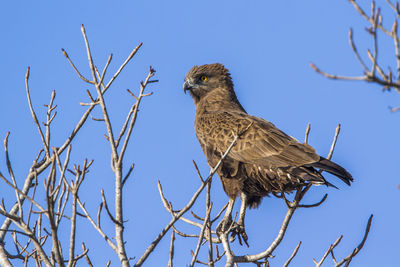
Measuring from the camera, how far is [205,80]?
912 centimetres

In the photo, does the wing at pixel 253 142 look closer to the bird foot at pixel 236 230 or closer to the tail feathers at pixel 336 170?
the tail feathers at pixel 336 170

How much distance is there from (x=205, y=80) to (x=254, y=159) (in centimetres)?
247

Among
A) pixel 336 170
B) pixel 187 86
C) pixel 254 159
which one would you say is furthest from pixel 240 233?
pixel 187 86

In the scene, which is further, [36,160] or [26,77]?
[36,160]

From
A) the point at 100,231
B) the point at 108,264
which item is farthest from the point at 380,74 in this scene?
the point at 108,264

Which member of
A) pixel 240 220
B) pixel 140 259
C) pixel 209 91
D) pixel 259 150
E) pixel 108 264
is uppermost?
pixel 209 91

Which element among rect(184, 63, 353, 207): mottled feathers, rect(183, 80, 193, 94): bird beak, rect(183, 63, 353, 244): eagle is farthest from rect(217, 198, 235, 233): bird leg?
rect(183, 80, 193, 94): bird beak

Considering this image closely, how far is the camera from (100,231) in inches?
173

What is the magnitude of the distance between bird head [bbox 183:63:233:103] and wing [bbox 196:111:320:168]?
3.50ft

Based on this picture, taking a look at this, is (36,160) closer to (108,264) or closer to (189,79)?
(108,264)

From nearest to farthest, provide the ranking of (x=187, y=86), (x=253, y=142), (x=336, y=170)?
(x=336, y=170) < (x=253, y=142) < (x=187, y=86)

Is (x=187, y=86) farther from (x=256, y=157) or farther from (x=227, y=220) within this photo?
(x=227, y=220)

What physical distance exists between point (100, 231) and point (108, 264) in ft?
1.63

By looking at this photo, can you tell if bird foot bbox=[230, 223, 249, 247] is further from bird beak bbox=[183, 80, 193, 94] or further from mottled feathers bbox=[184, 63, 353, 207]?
bird beak bbox=[183, 80, 193, 94]
